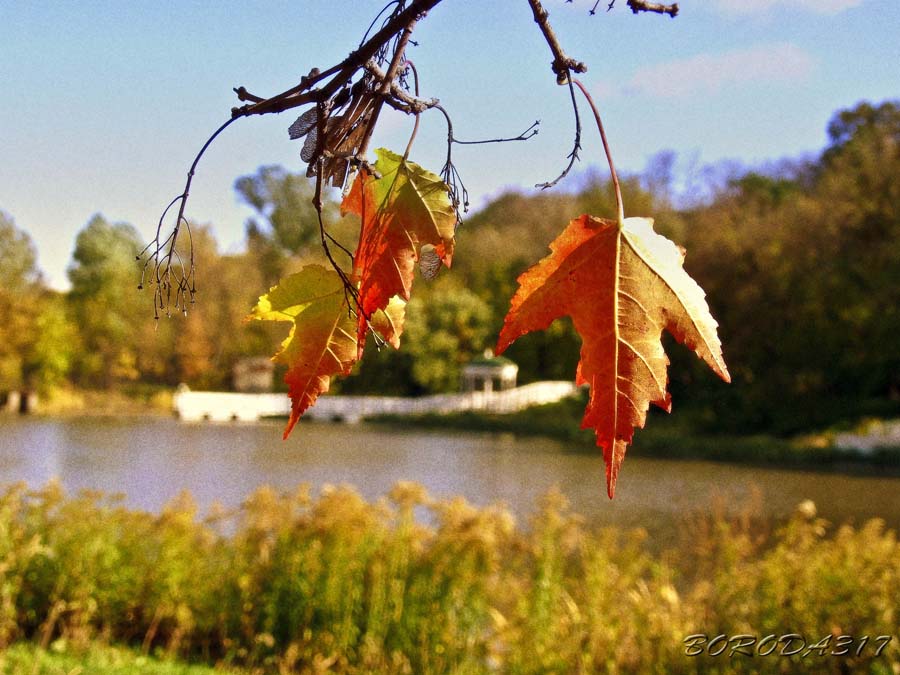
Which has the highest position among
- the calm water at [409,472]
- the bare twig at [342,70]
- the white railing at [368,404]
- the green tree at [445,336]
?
the green tree at [445,336]

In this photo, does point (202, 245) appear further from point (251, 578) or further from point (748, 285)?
point (251, 578)

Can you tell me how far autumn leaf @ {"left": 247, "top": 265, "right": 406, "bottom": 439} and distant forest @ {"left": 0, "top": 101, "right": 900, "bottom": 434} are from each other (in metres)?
10.5

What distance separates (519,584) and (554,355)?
17.2m

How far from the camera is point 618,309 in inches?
12.7

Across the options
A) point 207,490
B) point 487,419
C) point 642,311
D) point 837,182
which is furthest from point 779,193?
point 642,311

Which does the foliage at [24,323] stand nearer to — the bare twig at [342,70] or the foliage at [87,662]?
the foliage at [87,662]

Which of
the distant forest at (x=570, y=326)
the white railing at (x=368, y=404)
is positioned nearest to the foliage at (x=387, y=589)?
the distant forest at (x=570, y=326)

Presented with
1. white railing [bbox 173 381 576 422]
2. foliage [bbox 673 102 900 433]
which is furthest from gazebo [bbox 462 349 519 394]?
foliage [bbox 673 102 900 433]

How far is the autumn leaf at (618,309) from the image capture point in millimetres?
311

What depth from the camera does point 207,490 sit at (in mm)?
8914

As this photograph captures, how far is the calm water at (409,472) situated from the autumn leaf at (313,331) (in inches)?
277

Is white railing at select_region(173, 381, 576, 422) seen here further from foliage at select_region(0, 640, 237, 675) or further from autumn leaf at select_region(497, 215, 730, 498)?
autumn leaf at select_region(497, 215, 730, 498)

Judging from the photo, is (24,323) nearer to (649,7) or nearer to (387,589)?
(387,589)

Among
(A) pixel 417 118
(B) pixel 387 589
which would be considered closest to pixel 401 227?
(A) pixel 417 118
